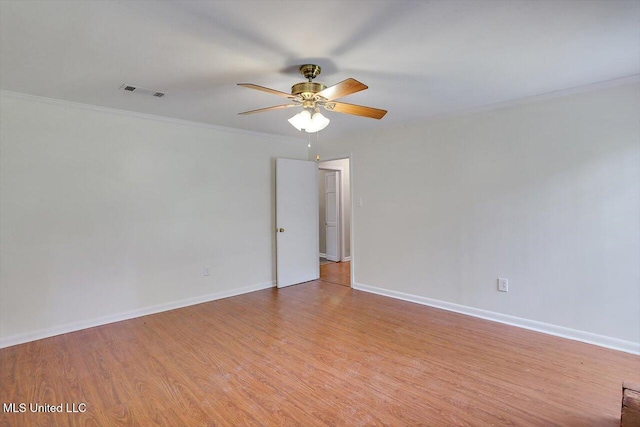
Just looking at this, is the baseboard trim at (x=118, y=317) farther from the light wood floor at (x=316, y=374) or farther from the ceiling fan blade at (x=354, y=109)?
the ceiling fan blade at (x=354, y=109)

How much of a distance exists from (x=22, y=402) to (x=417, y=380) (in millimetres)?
2679

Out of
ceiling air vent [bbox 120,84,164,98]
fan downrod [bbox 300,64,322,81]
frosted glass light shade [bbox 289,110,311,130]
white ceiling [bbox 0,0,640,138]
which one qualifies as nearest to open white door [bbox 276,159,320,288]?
white ceiling [bbox 0,0,640,138]

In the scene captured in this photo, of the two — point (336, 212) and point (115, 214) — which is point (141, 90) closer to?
point (115, 214)

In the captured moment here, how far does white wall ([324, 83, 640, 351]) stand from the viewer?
9.07ft

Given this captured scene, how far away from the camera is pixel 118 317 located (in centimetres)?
353

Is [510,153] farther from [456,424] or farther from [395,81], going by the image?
[456,424]

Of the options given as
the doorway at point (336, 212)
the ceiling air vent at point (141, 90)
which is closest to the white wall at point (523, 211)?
the doorway at point (336, 212)

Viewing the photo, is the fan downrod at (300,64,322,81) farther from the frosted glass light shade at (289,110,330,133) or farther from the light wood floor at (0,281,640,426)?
the light wood floor at (0,281,640,426)

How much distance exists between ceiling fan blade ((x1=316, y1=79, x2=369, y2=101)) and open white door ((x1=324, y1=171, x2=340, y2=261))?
4642 millimetres

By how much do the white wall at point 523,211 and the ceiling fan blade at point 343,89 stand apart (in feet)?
6.82

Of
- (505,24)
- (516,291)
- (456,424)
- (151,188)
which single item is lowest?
(456,424)

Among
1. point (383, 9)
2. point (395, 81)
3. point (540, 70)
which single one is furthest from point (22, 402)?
point (540, 70)

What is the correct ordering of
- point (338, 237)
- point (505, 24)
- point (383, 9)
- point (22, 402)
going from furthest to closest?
1. point (338, 237)
2. point (22, 402)
3. point (505, 24)
4. point (383, 9)

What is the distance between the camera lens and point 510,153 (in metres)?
3.31
